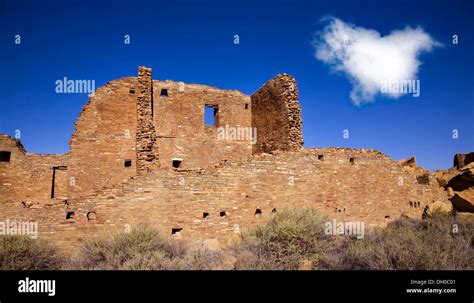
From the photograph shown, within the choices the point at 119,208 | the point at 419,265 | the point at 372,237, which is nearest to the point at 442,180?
the point at 372,237

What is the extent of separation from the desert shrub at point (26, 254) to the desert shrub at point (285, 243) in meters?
4.40

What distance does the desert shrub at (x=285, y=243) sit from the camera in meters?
7.59

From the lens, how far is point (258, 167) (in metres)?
11.5

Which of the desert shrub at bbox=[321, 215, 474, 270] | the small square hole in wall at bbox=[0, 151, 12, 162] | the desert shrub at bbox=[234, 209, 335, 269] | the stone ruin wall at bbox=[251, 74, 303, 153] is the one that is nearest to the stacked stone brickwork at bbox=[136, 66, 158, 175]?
the desert shrub at bbox=[234, 209, 335, 269]

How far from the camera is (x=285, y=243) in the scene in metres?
8.78

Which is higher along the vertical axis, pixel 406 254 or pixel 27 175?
pixel 27 175

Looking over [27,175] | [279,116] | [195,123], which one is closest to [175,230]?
[279,116]

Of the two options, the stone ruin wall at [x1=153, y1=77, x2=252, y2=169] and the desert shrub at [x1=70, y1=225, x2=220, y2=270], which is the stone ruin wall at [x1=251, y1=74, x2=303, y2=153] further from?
the desert shrub at [x1=70, y1=225, x2=220, y2=270]

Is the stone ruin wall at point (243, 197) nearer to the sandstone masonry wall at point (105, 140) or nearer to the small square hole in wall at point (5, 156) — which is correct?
the sandstone masonry wall at point (105, 140)

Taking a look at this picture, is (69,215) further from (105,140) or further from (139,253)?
(105,140)

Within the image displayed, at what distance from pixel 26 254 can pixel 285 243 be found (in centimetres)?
607

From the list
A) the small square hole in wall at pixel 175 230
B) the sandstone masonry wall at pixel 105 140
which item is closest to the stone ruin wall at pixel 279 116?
the small square hole in wall at pixel 175 230

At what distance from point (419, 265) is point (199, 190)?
20.4 ft
